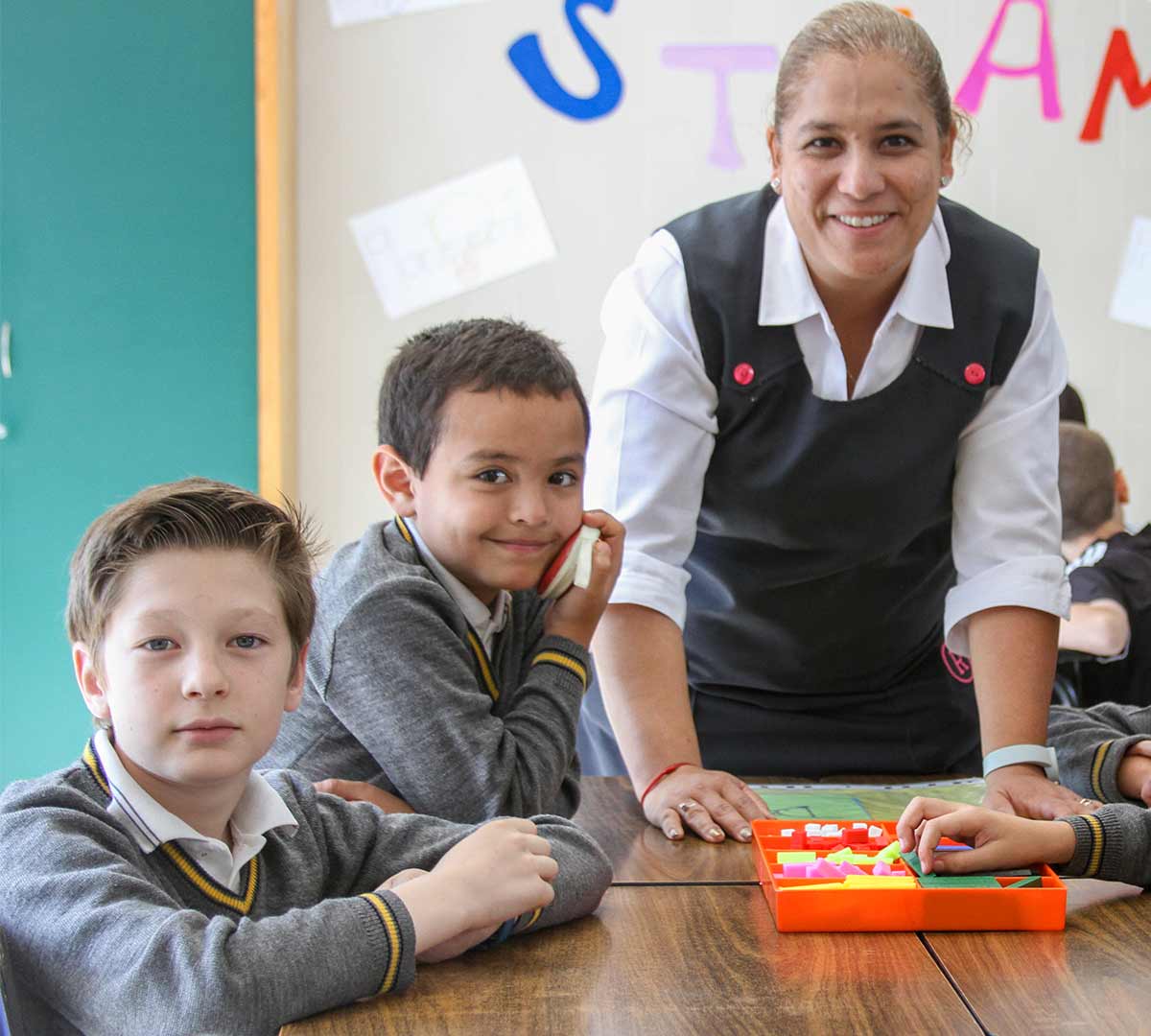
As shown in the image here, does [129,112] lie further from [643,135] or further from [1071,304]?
[1071,304]

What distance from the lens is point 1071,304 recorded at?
3604mm

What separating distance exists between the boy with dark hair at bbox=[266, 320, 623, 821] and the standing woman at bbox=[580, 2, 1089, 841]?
0.42 ft

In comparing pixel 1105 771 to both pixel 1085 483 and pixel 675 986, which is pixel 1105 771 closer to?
pixel 675 986

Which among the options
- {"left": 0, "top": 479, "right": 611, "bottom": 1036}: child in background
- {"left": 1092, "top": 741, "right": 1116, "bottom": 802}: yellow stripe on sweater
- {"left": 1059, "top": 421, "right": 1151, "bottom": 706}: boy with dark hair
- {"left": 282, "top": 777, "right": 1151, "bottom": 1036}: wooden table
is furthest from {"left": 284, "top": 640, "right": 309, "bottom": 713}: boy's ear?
{"left": 1059, "top": 421, "right": 1151, "bottom": 706}: boy with dark hair

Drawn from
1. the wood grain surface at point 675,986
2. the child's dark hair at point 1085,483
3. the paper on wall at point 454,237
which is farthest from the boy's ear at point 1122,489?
the wood grain surface at point 675,986

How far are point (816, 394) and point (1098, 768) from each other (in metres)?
0.47

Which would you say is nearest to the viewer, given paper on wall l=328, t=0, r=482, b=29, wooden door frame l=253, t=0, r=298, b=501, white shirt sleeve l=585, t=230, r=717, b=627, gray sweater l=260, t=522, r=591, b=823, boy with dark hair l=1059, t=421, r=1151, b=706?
gray sweater l=260, t=522, r=591, b=823

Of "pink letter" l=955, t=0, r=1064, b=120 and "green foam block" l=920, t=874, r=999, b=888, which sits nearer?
"green foam block" l=920, t=874, r=999, b=888

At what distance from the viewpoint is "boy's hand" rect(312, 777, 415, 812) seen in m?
1.22

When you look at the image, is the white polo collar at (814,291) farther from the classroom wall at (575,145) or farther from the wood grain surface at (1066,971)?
the classroom wall at (575,145)

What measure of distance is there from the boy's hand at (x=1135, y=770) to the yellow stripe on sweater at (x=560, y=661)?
54 centimetres

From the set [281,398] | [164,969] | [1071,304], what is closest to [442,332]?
[164,969]

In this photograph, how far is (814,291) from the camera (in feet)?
4.96

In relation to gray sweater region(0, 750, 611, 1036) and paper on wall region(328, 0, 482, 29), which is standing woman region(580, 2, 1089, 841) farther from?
paper on wall region(328, 0, 482, 29)
